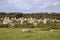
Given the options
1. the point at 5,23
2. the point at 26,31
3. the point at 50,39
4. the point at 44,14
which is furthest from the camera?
the point at 44,14

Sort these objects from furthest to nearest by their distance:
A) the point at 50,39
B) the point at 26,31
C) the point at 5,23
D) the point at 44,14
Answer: the point at 44,14, the point at 5,23, the point at 26,31, the point at 50,39

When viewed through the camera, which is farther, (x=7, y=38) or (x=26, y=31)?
(x=26, y=31)

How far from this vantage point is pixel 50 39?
21.5m

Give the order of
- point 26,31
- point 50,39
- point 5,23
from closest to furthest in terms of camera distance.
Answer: point 50,39 < point 26,31 < point 5,23

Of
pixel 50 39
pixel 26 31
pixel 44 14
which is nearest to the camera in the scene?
pixel 50 39

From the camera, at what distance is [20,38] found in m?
22.5

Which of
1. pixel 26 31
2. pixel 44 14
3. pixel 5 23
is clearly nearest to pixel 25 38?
pixel 26 31

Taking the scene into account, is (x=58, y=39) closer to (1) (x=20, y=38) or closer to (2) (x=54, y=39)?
(2) (x=54, y=39)

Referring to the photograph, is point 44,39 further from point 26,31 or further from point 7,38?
point 26,31

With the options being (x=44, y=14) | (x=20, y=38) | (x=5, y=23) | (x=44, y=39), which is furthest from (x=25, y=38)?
(x=44, y=14)

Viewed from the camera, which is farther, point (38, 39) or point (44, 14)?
point (44, 14)

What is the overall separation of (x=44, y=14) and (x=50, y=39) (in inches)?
2238

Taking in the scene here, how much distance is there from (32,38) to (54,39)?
223 centimetres

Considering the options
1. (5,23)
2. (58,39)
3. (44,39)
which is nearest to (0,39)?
(44,39)
